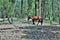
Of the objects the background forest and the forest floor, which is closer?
the forest floor

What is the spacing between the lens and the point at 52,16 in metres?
20.2

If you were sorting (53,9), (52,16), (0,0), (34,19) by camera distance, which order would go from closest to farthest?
(34,19), (0,0), (52,16), (53,9)

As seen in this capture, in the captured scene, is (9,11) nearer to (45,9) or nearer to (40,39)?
(45,9)

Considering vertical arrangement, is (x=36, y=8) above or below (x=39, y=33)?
above

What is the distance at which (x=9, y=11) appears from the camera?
18766 millimetres

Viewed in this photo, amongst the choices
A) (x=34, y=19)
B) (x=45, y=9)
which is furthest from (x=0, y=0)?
(x=45, y=9)

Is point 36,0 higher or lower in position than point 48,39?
higher

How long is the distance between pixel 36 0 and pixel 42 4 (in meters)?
0.89

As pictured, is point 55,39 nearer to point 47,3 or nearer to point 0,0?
point 0,0

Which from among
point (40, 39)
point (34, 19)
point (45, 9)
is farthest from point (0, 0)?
point (40, 39)

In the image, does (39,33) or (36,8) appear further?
(36,8)

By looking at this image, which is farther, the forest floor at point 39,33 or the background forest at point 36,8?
the background forest at point 36,8

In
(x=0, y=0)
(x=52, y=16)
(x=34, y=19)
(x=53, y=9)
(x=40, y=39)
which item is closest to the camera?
(x=40, y=39)

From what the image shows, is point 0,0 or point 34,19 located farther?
point 0,0
